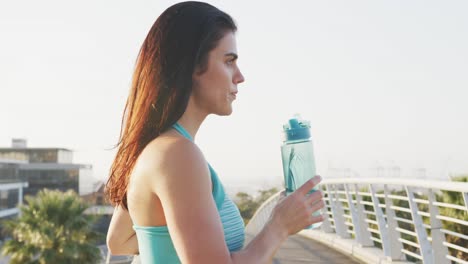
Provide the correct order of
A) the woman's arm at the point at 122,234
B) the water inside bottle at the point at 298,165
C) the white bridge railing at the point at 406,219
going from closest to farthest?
the water inside bottle at the point at 298,165 → the woman's arm at the point at 122,234 → the white bridge railing at the point at 406,219

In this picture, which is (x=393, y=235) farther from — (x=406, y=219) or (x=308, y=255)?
(x=308, y=255)

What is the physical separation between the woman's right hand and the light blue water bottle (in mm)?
117

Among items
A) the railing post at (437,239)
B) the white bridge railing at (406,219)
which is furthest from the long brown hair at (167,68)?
the railing post at (437,239)

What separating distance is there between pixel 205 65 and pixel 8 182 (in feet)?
154

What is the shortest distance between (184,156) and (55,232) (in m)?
18.7

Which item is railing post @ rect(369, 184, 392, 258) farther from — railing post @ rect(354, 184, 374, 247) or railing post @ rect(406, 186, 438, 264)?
railing post @ rect(406, 186, 438, 264)

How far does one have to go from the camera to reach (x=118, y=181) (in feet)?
5.07

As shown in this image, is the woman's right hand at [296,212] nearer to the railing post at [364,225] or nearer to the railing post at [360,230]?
the railing post at [364,225]

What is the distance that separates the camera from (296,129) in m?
1.57

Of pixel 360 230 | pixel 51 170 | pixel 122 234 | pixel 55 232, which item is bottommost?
pixel 55 232

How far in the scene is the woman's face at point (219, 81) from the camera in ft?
4.67

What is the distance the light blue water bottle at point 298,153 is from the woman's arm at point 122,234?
474 millimetres

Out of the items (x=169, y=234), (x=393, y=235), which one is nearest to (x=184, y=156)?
(x=169, y=234)

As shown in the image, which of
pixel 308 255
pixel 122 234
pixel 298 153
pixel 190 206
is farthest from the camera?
pixel 308 255
